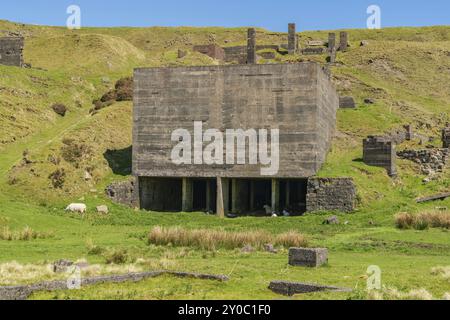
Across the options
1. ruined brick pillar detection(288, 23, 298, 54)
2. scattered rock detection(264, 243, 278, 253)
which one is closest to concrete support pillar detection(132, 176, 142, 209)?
scattered rock detection(264, 243, 278, 253)

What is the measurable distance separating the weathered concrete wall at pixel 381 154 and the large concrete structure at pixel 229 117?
11.0ft

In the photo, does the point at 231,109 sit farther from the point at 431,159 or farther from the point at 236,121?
the point at 431,159

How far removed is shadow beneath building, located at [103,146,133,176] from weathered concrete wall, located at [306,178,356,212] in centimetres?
1463

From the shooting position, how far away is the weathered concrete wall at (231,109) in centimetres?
5003

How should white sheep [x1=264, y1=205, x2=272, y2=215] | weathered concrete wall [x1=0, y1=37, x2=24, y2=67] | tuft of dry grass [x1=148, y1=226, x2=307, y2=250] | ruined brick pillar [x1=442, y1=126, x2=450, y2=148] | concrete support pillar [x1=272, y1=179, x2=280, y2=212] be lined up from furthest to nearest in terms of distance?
weathered concrete wall [x1=0, y1=37, x2=24, y2=67]
ruined brick pillar [x1=442, y1=126, x2=450, y2=148]
white sheep [x1=264, y1=205, x2=272, y2=215]
concrete support pillar [x1=272, y1=179, x2=280, y2=212]
tuft of dry grass [x1=148, y1=226, x2=307, y2=250]

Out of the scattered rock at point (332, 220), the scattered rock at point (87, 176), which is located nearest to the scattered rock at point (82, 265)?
the scattered rock at point (332, 220)

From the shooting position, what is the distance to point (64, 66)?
87.8 m

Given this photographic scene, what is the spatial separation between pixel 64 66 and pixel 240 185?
41.4 meters

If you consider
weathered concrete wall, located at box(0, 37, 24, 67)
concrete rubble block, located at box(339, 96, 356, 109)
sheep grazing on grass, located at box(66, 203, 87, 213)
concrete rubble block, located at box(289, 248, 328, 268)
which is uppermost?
weathered concrete wall, located at box(0, 37, 24, 67)

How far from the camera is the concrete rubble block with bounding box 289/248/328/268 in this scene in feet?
82.8

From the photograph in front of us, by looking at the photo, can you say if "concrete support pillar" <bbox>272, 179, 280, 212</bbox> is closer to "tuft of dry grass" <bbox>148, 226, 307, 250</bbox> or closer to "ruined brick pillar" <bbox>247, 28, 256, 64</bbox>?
"tuft of dry grass" <bbox>148, 226, 307, 250</bbox>

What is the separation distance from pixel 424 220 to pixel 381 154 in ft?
51.1
